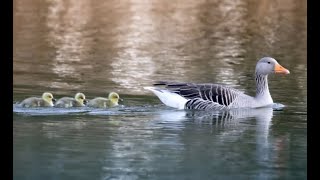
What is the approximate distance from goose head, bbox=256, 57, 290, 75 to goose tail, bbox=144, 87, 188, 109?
1.55 metres

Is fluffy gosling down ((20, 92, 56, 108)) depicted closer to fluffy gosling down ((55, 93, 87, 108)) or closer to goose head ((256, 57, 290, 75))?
fluffy gosling down ((55, 93, 87, 108))

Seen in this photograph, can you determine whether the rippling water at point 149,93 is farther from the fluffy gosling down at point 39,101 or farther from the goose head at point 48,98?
the goose head at point 48,98

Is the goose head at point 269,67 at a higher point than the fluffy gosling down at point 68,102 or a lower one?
higher

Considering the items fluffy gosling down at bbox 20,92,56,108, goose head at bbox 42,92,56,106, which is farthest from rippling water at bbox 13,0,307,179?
goose head at bbox 42,92,56,106

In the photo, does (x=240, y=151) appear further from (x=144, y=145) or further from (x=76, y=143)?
(x=76, y=143)

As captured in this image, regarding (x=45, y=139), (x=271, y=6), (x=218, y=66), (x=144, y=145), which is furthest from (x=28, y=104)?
(x=271, y=6)

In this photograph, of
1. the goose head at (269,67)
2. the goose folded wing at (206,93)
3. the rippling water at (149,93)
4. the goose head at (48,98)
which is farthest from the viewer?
the goose head at (269,67)

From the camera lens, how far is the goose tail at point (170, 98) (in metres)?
12.3

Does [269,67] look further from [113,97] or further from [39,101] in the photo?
[39,101]

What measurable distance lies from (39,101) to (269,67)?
367 cm

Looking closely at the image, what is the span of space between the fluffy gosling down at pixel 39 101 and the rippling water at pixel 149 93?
101 millimetres

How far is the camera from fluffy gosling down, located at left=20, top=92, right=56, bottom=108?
1166cm

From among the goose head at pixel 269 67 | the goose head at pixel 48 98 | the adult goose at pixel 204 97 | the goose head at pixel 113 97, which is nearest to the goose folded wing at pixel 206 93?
the adult goose at pixel 204 97

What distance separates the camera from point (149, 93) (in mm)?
13375
